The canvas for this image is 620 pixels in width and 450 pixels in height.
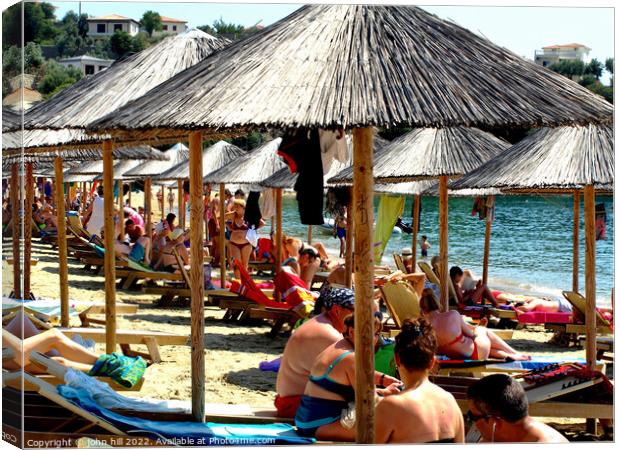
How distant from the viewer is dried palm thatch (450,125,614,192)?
7.76 metres

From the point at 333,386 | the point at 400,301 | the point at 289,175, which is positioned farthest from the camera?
the point at 289,175

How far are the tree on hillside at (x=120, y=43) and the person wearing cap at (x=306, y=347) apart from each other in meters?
29.7

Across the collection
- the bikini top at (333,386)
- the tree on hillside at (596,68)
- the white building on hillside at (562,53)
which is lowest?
the bikini top at (333,386)

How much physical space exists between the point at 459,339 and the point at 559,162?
169cm

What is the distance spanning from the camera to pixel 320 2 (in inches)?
219

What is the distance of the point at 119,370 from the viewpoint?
6492 millimetres

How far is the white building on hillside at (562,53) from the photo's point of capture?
17816 mm

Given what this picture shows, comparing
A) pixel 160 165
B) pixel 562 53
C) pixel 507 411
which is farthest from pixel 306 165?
pixel 562 53

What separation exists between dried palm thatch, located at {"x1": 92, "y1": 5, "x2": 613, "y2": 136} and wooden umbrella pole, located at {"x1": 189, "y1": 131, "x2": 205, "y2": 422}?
530mm

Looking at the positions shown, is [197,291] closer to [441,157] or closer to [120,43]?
[441,157]

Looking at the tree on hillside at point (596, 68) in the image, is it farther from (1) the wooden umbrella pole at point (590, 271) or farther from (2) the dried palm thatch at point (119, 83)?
(2) the dried palm thatch at point (119, 83)

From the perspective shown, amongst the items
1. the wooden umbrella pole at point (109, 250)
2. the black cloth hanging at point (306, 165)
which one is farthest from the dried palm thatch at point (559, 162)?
the wooden umbrella pole at point (109, 250)

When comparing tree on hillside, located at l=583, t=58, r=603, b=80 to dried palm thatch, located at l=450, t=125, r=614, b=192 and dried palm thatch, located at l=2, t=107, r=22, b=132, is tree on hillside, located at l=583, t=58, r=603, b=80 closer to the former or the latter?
dried palm thatch, located at l=450, t=125, r=614, b=192

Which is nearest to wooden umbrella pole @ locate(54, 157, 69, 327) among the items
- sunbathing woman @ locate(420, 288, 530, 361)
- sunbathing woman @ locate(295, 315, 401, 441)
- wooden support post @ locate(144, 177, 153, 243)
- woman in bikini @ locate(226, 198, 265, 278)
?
sunbathing woman @ locate(420, 288, 530, 361)
